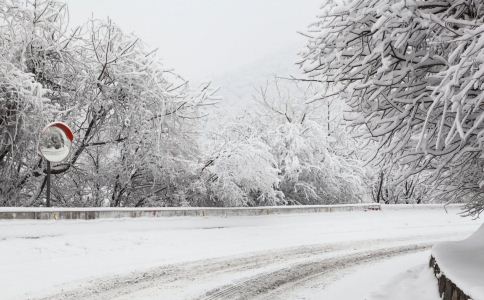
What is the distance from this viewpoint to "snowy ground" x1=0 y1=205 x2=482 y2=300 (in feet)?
26.1

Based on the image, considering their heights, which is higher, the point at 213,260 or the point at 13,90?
the point at 13,90

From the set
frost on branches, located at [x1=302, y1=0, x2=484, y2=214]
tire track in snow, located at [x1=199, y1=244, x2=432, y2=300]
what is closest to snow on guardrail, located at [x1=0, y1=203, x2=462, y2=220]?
tire track in snow, located at [x1=199, y1=244, x2=432, y2=300]

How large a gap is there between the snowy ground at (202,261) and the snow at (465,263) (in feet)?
1.82

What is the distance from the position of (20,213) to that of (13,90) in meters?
4.30

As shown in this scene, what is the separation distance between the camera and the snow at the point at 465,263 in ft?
17.7

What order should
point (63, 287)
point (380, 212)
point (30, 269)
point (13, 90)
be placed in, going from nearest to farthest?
point (63, 287) < point (30, 269) < point (13, 90) < point (380, 212)

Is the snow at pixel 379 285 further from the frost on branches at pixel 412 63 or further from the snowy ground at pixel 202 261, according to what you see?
the frost on branches at pixel 412 63

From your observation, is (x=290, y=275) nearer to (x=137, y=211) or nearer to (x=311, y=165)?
(x=137, y=211)

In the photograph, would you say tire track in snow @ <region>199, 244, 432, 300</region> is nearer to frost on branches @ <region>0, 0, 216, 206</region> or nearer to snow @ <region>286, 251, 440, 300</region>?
snow @ <region>286, 251, 440, 300</region>

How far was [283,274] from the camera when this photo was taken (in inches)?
381

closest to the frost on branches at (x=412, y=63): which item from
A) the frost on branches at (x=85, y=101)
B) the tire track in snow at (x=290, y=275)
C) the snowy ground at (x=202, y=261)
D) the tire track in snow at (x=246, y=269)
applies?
the snowy ground at (x=202, y=261)

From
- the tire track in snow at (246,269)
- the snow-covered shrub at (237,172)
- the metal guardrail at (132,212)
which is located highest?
the snow-covered shrub at (237,172)

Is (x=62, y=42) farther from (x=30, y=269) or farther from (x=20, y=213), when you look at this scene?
(x=30, y=269)

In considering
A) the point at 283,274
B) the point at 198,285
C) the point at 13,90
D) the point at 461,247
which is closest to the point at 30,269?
the point at 198,285
